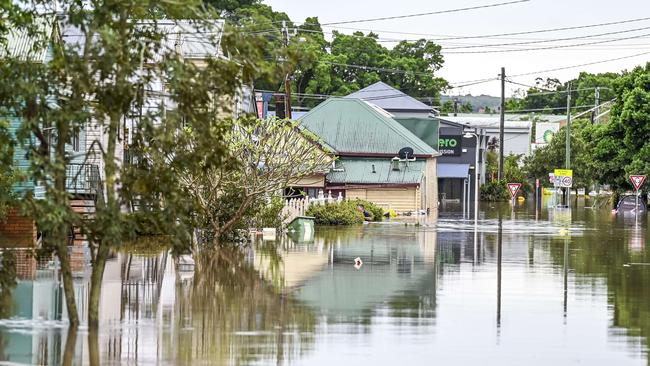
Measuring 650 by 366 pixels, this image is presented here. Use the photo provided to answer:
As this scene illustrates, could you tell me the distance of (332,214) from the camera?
52688 mm

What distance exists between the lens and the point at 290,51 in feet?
52.3

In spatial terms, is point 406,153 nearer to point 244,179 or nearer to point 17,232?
point 244,179

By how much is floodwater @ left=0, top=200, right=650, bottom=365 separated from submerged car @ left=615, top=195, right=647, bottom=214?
38476 millimetres

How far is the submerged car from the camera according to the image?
75.6 metres

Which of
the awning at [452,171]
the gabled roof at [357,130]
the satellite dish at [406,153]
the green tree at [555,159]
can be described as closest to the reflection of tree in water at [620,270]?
the satellite dish at [406,153]

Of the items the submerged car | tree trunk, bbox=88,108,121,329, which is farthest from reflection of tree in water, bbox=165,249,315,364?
the submerged car

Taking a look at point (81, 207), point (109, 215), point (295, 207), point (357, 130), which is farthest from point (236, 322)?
point (357, 130)

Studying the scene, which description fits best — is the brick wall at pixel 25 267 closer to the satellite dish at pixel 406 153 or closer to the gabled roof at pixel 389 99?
the satellite dish at pixel 406 153

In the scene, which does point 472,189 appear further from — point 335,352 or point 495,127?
point 335,352

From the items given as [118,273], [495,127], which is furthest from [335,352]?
[495,127]

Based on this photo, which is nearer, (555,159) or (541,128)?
(555,159)

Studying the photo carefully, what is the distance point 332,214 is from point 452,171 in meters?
38.1

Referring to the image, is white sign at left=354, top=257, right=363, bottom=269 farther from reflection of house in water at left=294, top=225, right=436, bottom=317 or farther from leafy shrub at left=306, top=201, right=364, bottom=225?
leafy shrub at left=306, top=201, right=364, bottom=225

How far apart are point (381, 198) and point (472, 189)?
3746 cm
